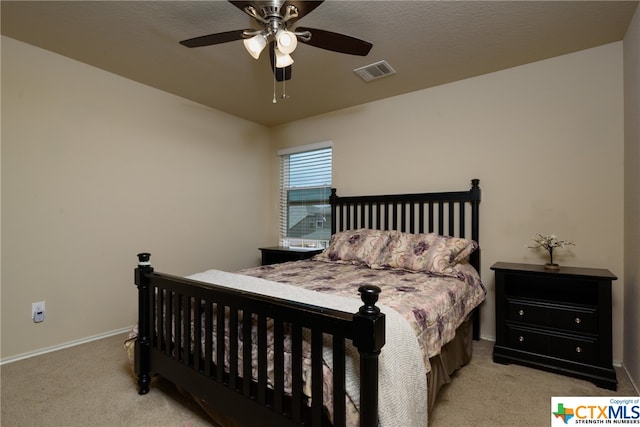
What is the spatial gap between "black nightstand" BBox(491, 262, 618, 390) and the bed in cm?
23

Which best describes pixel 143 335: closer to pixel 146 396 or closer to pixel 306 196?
pixel 146 396

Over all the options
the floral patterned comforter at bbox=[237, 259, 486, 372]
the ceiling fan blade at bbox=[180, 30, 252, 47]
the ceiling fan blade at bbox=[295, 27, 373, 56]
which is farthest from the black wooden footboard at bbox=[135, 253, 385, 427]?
the ceiling fan blade at bbox=[295, 27, 373, 56]

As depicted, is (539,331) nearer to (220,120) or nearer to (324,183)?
(324,183)

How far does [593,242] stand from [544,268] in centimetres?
48

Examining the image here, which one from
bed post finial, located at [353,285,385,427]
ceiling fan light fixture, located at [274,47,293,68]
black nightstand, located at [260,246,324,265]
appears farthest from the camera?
black nightstand, located at [260,246,324,265]

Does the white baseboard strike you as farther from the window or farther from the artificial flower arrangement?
the artificial flower arrangement

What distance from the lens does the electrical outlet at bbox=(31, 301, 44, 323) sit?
92.9 inches

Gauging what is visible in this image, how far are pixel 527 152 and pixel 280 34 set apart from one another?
2207 mm

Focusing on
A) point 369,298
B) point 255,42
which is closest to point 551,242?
point 369,298

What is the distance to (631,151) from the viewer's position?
2.05 metres

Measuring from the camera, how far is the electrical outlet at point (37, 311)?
2.36m

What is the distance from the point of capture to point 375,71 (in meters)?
2.68

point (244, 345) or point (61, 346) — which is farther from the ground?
point (244, 345)

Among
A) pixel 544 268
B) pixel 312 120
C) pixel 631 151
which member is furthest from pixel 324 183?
pixel 631 151
